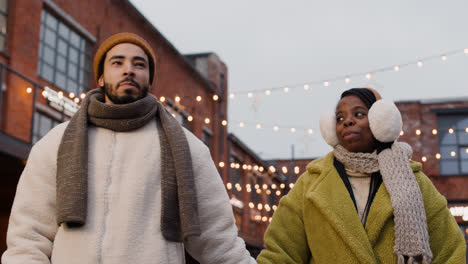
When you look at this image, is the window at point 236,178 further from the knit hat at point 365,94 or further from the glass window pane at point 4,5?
the knit hat at point 365,94

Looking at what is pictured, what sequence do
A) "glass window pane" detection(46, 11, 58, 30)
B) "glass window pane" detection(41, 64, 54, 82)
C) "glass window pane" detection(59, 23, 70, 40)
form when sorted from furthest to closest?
"glass window pane" detection(59, 23, 70, 40), "glass window pane" detection(46, 11, 58, 30), "glass window pane" detection(41, 64, 54, 82)

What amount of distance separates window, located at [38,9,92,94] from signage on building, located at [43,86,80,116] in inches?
15.5

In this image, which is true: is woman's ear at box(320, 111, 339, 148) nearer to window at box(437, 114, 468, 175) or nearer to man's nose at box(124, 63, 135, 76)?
man's nose at box(124, 63, 135, 76)

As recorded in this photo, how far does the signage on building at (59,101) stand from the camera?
40.5 ft

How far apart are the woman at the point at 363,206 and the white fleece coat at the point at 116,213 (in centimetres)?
85

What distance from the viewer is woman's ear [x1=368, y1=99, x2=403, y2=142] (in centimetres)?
381

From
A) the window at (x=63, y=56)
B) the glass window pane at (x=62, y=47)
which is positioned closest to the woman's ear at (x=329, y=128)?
the window at (x=63, y=56)

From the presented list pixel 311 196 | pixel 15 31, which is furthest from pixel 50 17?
pixel 311 196

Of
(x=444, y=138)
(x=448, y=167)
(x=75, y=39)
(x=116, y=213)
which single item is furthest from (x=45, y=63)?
(x=448, y=167)

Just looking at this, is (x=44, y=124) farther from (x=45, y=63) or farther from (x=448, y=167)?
(x=448, y=167)

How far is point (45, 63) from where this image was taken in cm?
1276

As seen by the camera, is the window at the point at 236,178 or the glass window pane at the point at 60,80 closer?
→ the glass window pane at the point at 60,80

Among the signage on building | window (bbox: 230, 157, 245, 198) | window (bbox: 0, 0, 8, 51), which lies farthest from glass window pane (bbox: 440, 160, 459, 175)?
window (bbox: 0, 0, 8, 51)

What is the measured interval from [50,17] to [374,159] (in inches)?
415
